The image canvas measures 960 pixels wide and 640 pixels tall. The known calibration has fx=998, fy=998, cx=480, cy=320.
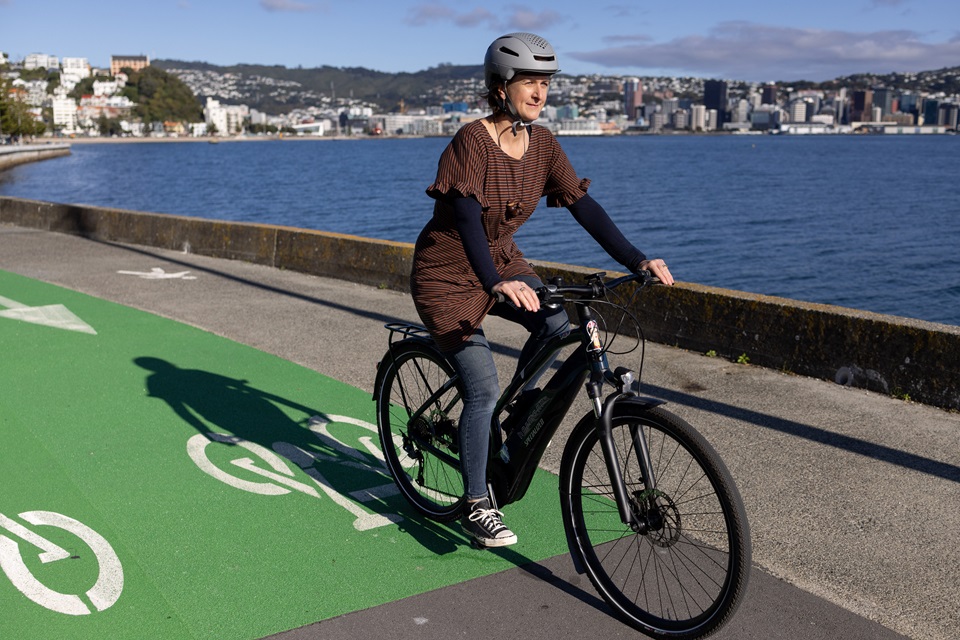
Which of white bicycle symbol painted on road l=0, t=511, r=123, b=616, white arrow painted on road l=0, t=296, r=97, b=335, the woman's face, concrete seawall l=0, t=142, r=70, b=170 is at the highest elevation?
the woman's face

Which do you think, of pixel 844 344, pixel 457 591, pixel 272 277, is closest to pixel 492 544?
pixel 457 591

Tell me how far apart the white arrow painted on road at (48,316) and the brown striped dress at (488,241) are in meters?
5.52

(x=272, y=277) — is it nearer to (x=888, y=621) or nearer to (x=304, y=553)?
(x=304, y=553)

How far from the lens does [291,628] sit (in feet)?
10.9

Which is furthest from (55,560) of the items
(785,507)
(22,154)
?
(22,154)

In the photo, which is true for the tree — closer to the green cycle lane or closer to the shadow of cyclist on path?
the shadow of cyclist on path

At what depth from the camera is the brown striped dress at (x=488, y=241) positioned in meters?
3.55

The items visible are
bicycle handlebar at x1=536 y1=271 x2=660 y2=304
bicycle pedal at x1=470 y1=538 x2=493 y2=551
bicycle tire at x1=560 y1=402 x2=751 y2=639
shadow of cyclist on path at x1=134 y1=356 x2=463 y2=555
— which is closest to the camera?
bicycle tire at x1=560 y1=402 x2=751 y2=639

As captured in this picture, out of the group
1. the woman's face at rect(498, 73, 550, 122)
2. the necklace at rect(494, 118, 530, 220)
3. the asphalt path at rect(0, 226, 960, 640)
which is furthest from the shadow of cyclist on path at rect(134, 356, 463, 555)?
the woman's face at rect(498, 73, 550, 122)

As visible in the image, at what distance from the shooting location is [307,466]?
197 inches

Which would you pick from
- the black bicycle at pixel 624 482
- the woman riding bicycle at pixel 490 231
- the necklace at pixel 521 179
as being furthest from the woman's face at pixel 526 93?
the black bicycle at pixel 624 482

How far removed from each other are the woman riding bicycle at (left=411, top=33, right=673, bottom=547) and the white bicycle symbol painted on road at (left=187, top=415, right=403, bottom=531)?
84 centimetres

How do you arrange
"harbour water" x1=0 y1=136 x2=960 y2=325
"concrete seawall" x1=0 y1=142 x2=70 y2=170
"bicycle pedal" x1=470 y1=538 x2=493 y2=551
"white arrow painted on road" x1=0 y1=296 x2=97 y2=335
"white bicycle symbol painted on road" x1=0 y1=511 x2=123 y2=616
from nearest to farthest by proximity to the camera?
"white bicycle symbol painted on road" x1=0 y1=511 x2=123 y2=616 → "bicycle pedal" x1=470 y1=538 x2=493 y2=551 → "white arrow painted on road" x1=0 y1=296 x2=97 y2=335 → "harbour water" x1=0 y1=136 x2=960 y2=325 → "concrete seawall" x1=0 y1=142 x2=70 y2=170

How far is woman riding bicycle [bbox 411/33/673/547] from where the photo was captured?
3.39 meters
